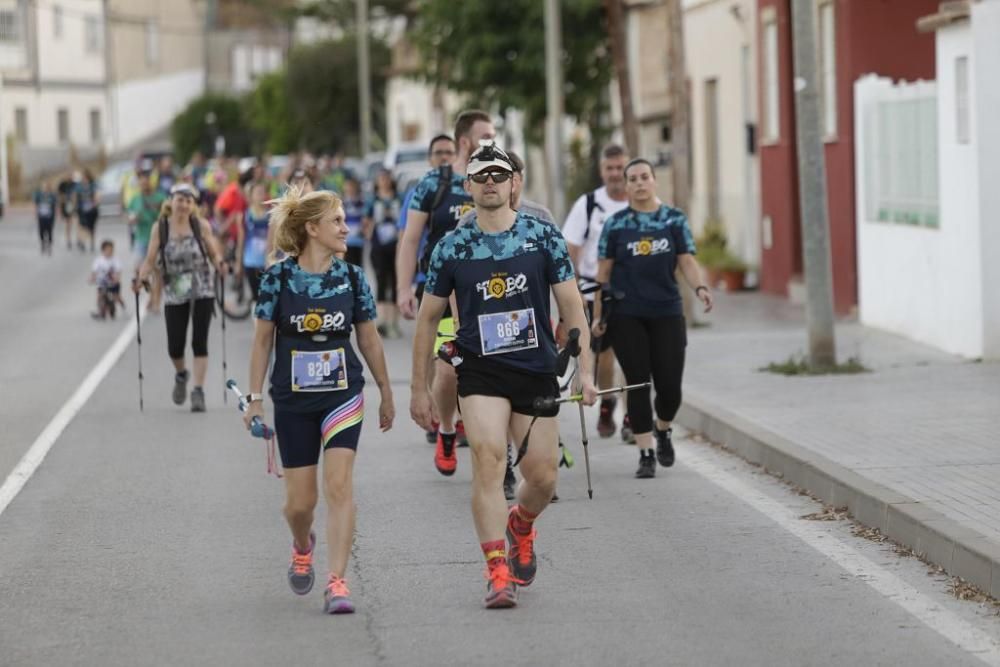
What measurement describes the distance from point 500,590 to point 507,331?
1.00m

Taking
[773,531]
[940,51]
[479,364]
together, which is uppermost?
[940,51]

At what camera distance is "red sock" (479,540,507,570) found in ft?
25.8

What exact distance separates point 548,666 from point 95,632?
1815mm

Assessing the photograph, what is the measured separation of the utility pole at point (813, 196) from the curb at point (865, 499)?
7.84 ft

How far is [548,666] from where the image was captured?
22.7 feet

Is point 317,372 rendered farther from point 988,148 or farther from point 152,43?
point 152,43

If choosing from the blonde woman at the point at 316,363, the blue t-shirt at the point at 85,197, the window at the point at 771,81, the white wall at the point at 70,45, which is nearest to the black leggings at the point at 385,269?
the window at the point at 771,81

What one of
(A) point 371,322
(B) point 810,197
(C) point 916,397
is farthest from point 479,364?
(B) point 810,197

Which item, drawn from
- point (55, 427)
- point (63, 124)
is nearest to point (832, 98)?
point (55, 427)

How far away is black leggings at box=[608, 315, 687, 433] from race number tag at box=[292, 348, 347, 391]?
12.6 ft

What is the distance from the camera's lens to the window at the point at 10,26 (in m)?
76.5

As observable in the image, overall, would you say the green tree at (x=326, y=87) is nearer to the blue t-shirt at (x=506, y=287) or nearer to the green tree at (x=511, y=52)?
the green tree at (x=511, y=52)

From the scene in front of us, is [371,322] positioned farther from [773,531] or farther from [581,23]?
[581,23]

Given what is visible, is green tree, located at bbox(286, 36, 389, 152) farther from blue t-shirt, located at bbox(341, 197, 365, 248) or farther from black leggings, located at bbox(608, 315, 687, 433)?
black leggings, located at bbox(608, 315, 687, 433)
